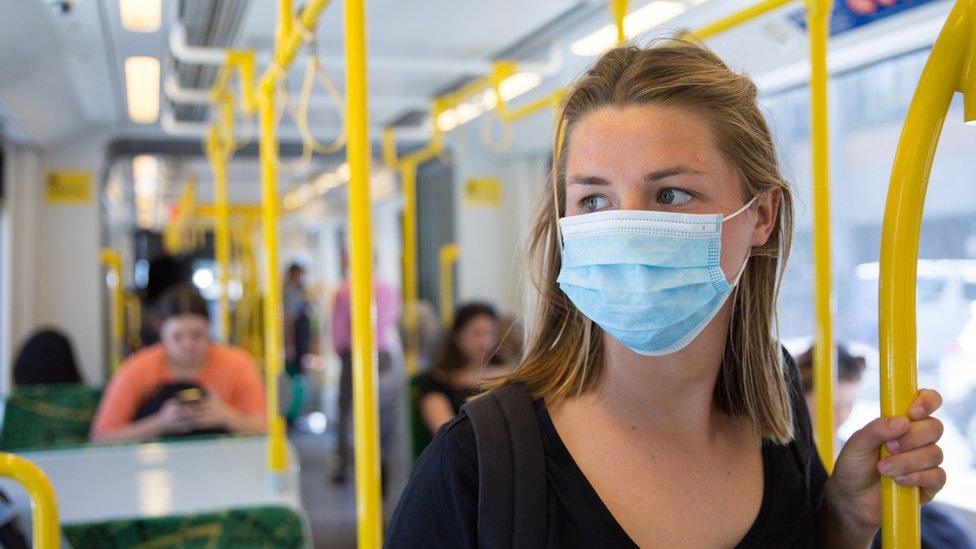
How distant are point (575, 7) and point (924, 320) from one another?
89.6 inches

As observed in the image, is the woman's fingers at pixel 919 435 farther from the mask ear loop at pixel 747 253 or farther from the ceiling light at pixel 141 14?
the ceiling light at pixel 141 14

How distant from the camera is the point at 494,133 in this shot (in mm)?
7762

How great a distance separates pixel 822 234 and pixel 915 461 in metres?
0.67

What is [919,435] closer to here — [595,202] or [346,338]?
[595,202]

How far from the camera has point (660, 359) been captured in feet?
3.87

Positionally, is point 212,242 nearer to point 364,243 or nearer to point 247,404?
point 247,404

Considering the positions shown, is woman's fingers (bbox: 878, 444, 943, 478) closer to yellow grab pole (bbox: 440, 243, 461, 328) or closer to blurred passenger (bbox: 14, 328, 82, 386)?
blurred passenger (bbox: 14, 328, 82, 386)

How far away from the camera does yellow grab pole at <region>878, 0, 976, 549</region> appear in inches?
40.1

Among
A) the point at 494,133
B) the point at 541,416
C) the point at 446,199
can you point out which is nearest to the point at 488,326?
the point at 541,416

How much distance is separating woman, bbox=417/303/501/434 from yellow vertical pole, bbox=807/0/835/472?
7.17ft

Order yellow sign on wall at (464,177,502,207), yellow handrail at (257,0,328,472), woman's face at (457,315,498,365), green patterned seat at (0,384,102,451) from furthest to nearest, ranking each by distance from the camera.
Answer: yellow sign on wall at (464,177,502,207) → woman's face at (457,315,498,365) → green patterned seat at (0,384,102,451) → yellow handrail at (257,0,328,472)

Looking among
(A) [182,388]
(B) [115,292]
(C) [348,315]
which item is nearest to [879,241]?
(A) [182,388]

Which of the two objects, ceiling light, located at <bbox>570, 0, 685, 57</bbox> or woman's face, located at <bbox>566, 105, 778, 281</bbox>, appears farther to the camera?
ceiling light, located at <bbox>570, 0, 685, 57</bbox>

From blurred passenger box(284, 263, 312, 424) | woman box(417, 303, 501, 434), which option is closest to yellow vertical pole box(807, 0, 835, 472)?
woman box(417, 303, 501, 434)
